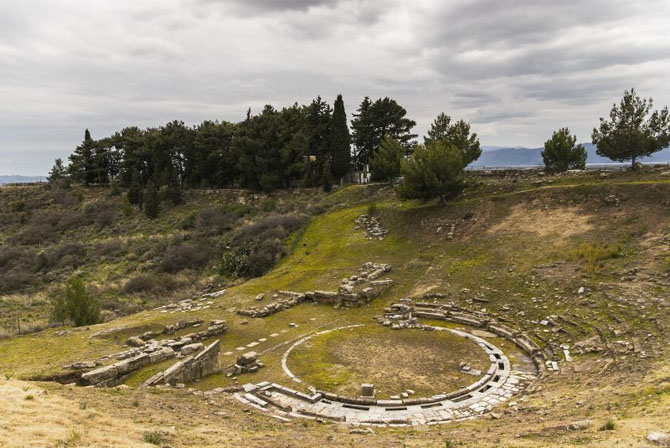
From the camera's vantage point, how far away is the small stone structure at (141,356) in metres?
16.6

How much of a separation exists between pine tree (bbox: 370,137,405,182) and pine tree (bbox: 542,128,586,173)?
53.0 feet

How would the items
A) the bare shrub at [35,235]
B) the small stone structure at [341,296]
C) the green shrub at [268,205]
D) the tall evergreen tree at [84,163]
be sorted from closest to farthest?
1. the small stone structure at [341,296]
2. the green shrub at [268,205]
3. the bare shrub at [35,235]
4. the tall evergreen tree at [84,163]

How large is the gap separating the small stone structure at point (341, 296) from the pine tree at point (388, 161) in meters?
23.5

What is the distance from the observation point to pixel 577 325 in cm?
2031

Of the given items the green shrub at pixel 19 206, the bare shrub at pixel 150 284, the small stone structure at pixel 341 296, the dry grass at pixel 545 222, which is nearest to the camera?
the small stone structure at pixel 341 296

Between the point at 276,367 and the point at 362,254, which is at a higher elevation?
the point at 362,254

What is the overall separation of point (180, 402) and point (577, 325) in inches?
699

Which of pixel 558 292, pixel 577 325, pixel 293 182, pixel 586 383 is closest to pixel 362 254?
pixel 558 292

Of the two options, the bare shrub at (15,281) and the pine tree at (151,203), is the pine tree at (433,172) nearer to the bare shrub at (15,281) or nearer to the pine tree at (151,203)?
the bare shrub at (15,281)

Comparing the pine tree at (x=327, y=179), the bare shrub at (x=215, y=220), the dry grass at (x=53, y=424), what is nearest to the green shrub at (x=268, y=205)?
the bare shrub at (x=215, y=220)

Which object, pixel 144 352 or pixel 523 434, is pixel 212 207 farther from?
pixel 523 434

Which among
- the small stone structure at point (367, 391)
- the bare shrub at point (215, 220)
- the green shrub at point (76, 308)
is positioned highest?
the bare shrub at point (215, 220)

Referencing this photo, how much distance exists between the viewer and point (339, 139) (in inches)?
2309

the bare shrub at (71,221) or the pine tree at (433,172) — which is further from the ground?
the pine tree at (433,172)
